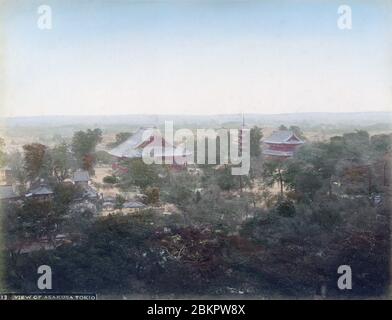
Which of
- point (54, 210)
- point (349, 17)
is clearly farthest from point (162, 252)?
point (349, 17)

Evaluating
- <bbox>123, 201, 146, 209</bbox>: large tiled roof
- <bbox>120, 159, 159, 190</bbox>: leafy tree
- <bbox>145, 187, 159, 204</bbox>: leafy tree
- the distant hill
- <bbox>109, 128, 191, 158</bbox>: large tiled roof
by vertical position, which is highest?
the distant hill

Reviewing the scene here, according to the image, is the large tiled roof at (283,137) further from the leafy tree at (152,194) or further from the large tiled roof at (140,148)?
the leafy tree at (152,194)

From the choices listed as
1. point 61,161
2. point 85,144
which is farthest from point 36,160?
point 85,144

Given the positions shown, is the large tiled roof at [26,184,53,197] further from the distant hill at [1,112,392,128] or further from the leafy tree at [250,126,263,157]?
the leafy tree at [250,126,263,157]

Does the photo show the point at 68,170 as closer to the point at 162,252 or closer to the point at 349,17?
the point at 162,252

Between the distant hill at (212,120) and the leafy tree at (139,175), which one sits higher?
the distant hill at (212,120)

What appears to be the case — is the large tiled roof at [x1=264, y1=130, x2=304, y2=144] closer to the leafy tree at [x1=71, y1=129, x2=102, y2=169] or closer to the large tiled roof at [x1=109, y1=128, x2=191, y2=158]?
the large tiled roof at [x1=109, y1=128, x2=191, y2=158]

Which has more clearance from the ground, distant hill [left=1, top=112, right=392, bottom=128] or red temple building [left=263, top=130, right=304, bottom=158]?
distant hill [left=1, top=112, right=392, bottom=128]

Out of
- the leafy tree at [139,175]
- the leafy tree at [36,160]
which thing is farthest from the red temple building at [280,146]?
the leafy tree at [36,160]

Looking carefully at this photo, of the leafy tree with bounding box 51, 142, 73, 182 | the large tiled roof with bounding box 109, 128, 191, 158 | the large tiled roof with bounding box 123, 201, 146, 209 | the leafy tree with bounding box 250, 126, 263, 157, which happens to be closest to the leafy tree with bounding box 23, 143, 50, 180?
the leafy tree with bounding box 51, 142, 73, 182
